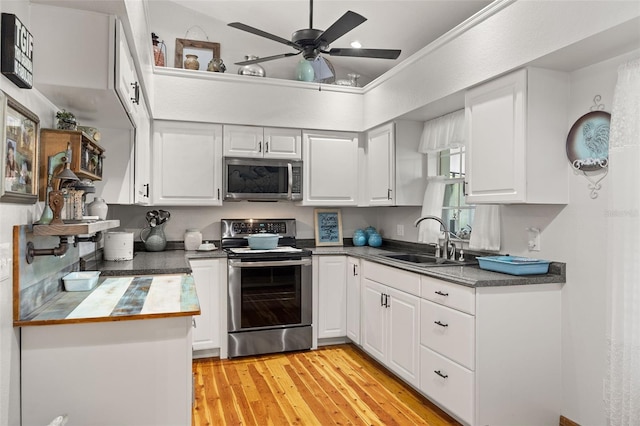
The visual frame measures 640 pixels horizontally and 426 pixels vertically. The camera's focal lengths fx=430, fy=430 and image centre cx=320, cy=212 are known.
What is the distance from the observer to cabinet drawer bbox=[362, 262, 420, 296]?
2910 mm

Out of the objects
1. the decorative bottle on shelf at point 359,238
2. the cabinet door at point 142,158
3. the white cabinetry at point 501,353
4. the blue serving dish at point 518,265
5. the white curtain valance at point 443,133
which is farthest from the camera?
the decorative bottle on shelf at point 359,238

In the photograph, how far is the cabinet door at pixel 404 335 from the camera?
2883mm

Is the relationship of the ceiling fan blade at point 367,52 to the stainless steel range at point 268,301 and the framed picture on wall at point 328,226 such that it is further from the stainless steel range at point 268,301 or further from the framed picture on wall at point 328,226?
the framed picture on wall at point 328,226

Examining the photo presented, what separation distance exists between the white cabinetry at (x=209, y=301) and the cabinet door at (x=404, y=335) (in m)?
1.43

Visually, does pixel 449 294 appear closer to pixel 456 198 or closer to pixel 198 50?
pixel 456 198

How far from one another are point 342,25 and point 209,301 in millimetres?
2451

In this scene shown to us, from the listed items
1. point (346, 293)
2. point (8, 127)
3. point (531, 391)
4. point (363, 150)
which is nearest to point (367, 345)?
point (346, 293)

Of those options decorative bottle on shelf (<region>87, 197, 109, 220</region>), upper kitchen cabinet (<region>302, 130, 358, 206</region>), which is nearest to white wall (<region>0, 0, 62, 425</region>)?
decorative bottle on shelf (<region>87, 197, 109, 220</region>)

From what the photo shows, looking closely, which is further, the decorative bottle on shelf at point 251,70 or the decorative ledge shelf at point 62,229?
the decorative bottle on shelf at point 251,70

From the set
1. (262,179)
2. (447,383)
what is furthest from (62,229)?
(262,179)

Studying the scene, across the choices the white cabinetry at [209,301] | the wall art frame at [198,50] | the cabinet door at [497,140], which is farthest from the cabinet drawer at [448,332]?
the wall art frame at [198,50]

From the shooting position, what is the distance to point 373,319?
3.54 metres

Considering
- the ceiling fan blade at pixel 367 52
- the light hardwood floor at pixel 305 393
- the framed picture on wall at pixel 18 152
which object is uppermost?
the ceiling fan blade at pixel 367 52

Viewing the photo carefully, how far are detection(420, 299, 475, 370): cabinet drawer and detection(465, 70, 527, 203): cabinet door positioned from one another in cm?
73
